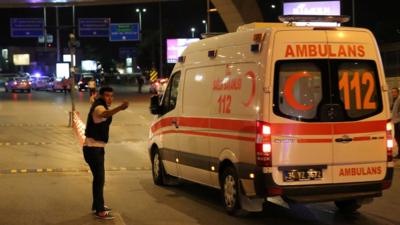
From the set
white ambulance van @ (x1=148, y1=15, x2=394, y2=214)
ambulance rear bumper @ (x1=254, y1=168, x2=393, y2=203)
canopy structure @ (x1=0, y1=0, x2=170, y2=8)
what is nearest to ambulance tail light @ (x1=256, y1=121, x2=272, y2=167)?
white ambulance van @ (x1=148, y1=15, x2=394, y2=214)

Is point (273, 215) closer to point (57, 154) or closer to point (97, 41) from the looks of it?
point (57, 154)

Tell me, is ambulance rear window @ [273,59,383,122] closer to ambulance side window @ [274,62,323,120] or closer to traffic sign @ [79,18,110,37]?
ambulance side window @ [274,62,323,120]

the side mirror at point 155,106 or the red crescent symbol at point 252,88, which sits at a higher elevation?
the red crescent symbol at point 252,88

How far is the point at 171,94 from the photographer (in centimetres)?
1070

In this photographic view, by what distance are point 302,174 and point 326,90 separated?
Result: 1.07 m

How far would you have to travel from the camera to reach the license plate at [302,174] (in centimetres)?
781

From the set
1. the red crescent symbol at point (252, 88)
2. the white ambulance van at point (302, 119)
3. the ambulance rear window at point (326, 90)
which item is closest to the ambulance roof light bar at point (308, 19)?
the white ambulance van at point (302, 119)

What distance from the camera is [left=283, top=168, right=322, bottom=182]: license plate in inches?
308

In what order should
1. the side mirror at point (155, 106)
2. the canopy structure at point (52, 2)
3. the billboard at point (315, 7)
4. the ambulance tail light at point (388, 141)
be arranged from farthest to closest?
the billboard at point (315, 7) < the canopy structure at point (52, 2) < the side mirror at point (155, 106) < the ambulance tail light at point (388, 141)

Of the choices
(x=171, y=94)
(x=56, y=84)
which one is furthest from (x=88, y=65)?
(x=171, y=94)

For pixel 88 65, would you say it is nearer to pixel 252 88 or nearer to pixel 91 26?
pixel 91 26

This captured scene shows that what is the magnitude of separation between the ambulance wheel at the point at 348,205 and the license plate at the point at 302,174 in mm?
1068

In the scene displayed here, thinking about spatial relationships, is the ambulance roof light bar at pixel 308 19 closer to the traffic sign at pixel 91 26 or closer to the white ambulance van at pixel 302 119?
the white ambulance van at pixel 302 119

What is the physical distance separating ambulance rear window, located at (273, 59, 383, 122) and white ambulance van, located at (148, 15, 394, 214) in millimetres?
12
